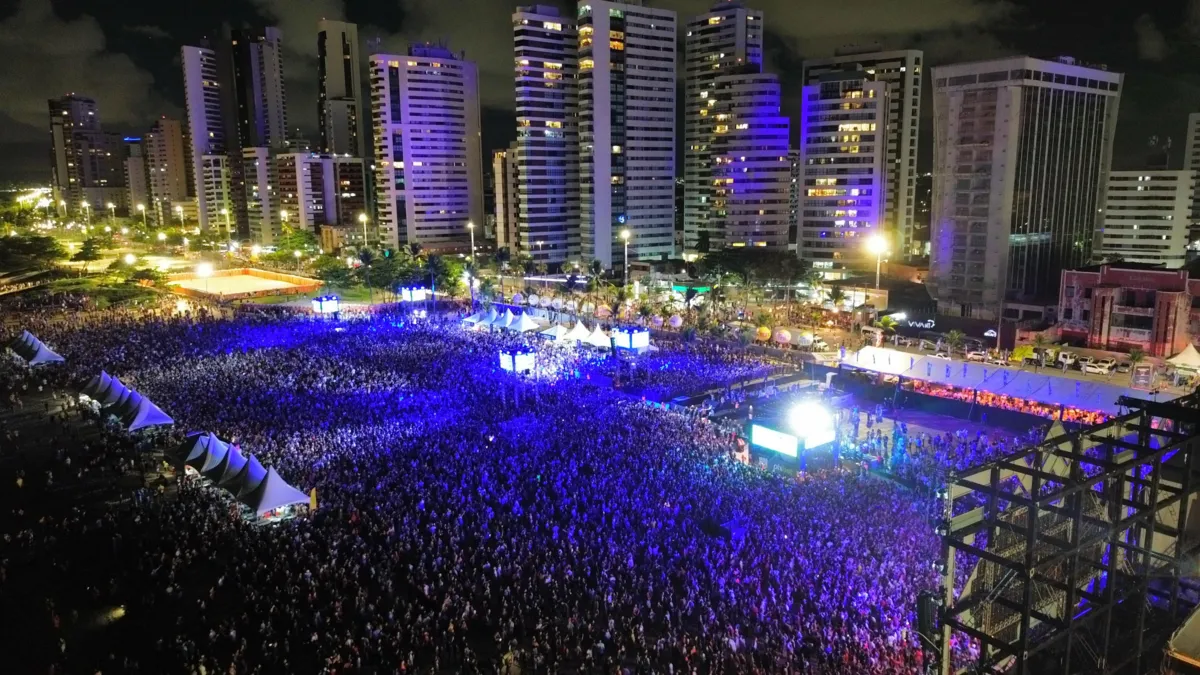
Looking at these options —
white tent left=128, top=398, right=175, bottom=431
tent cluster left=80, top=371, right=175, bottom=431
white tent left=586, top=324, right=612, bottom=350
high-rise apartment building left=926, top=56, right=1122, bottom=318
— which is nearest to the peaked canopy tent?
white tent left=586, top=324, right=612, bottom=350

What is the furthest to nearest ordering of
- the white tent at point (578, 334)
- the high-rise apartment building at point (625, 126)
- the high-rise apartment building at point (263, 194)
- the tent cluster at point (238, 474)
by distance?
the high-rise apartment building at point (263, 194) → the high-rise apartment building at point (625, 126) → the white tent at point (578, 334) → the tent cluster at point (238, 474)

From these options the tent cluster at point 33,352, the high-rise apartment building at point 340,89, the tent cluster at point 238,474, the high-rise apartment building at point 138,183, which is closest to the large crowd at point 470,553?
the tent cluster at point 238,474

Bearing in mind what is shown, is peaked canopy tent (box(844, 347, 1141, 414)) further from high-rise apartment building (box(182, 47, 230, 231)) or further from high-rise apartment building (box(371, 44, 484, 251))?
high-rise apartment building (box(182, 47, 230, 231))

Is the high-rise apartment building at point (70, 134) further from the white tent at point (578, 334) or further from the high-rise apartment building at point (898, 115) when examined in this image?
the white tent at point (578, 334)

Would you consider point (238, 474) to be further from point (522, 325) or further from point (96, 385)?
point (522, 325)

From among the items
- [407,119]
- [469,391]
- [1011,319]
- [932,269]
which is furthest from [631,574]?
[407,119]

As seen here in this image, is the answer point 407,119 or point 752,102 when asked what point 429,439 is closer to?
point 752,102
